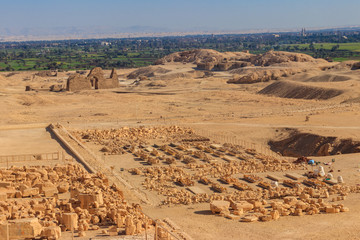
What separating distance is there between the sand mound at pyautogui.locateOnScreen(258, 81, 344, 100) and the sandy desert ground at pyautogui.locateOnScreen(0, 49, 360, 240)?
124mm

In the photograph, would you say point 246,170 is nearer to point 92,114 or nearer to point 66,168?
point 66,168

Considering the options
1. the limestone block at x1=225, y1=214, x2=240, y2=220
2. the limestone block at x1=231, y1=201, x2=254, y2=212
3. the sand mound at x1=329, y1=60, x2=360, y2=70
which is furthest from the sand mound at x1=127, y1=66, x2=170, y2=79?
the limestone block at x1=225, y1=214, x2=240, y2=220

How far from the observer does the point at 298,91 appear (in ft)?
208

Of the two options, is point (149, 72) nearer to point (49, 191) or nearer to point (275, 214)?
point (49, 191)

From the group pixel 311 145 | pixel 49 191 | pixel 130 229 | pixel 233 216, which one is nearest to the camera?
pixel 130 229

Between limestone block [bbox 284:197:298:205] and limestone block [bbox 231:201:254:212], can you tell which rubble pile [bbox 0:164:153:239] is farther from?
limestone block [bbox 284:197:298:205]

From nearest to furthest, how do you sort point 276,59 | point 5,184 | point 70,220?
point 70,220 < point 5,184 < point 276,59

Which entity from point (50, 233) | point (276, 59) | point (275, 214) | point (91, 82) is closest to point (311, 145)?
point (275, 214)

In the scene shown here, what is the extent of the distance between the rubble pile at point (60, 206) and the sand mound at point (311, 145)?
52.1 ft

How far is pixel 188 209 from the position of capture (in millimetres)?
21375

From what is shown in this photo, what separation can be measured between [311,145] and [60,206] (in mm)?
21522

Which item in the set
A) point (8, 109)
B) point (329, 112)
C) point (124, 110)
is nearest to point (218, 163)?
point (329, 112)

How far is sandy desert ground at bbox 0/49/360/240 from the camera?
18.8 meters

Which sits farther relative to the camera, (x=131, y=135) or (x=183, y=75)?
(x=183, y=75)
